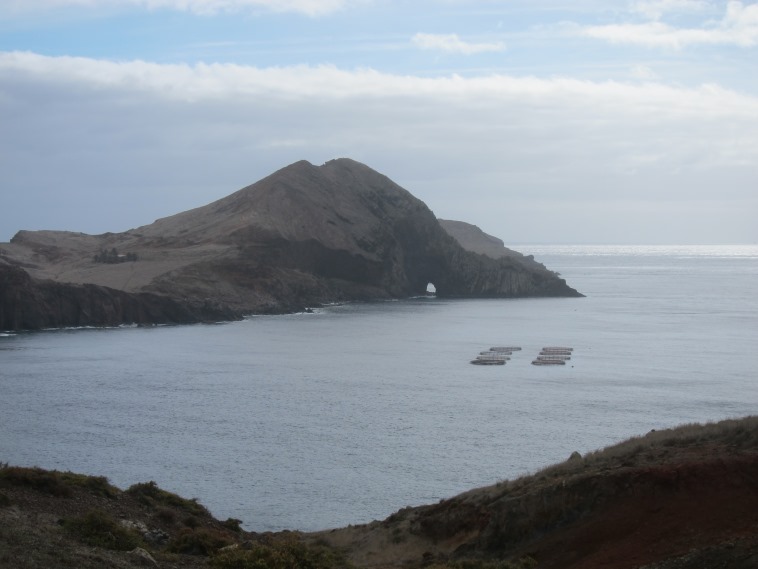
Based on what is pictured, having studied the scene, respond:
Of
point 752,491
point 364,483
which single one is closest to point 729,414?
point 364,483

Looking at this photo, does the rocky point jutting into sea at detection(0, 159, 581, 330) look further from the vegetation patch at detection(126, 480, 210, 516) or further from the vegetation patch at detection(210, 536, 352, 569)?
the vegetation patch at detection(210, 536, 352, 569)

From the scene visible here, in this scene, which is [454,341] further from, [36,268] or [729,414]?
[36,268]

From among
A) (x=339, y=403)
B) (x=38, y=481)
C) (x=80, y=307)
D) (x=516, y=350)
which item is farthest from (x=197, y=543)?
(x=80, y=307)

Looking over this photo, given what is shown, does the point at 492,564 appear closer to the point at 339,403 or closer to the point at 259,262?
the point at 339,403

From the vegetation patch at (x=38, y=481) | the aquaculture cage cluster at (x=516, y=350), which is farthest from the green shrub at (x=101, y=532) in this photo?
the aquaculture cage cluster at (x=516, y=350)

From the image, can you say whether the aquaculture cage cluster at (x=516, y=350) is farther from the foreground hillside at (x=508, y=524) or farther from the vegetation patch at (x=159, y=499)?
the foreground hillside at (x=508, y=524)
